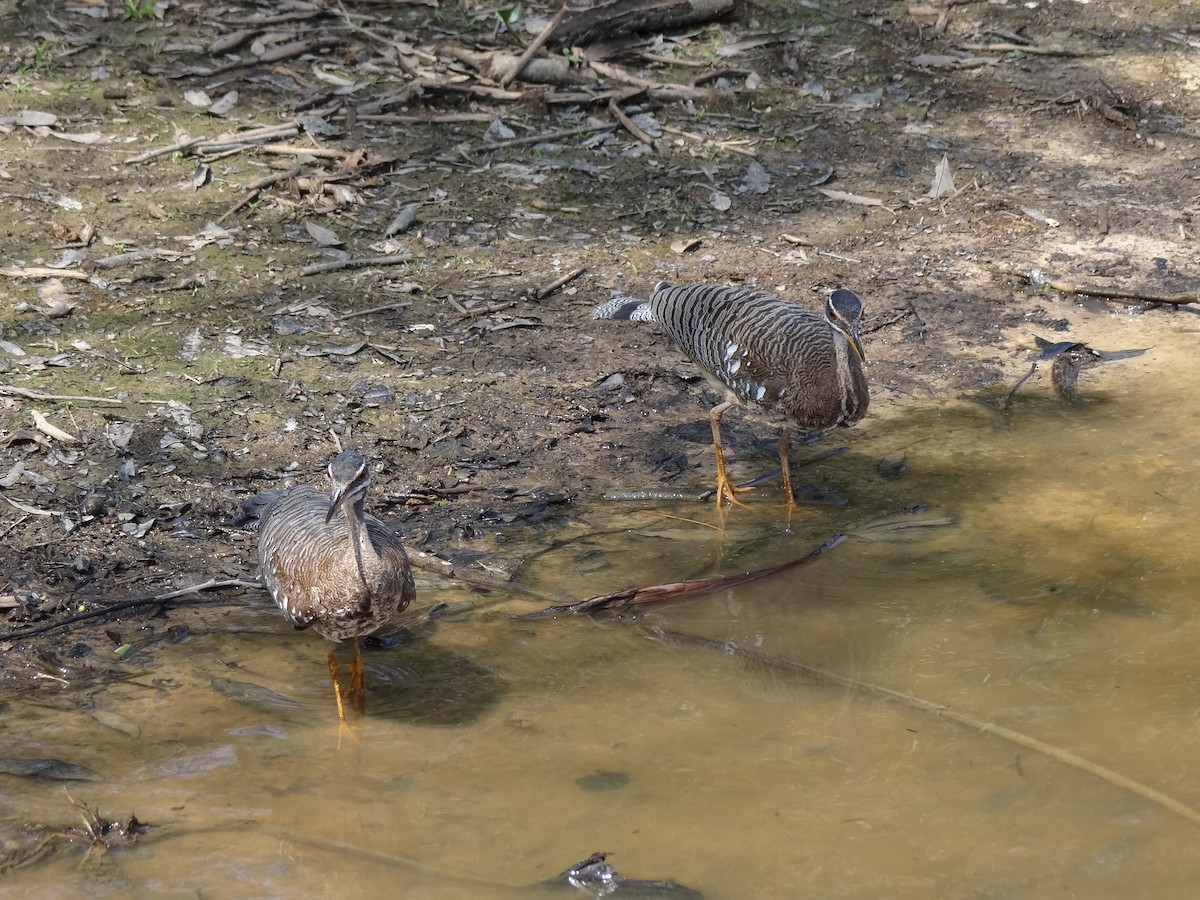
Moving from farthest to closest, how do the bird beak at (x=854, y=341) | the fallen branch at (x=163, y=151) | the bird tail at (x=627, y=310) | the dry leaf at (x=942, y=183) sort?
the dry leaf at (x=942, y=183)
the fallen branch at (x=163, y=151)
the bird tail at (x=627, y=310)
the bird beak at (x=854, y=341)

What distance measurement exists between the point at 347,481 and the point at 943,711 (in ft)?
8.15

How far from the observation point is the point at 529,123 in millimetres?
10328

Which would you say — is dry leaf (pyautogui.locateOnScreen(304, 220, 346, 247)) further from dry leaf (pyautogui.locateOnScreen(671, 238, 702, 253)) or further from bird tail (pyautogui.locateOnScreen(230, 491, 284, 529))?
bird tail (pyautogui.locateOnScreen(230, 491, 284, 529))

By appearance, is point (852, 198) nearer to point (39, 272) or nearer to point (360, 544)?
point (39, 272)

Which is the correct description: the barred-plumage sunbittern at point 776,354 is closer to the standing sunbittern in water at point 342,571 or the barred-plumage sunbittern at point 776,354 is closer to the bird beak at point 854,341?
the bird beak at point 854,341

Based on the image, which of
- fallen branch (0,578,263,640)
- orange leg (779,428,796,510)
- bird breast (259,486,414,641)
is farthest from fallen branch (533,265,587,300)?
bird breast (259,486,414,641)

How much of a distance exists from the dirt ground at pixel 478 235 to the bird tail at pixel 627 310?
0.97 ft

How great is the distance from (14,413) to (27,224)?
90.3 inches

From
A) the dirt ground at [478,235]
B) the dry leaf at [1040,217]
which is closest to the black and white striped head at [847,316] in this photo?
the dirt ground at [478,235]

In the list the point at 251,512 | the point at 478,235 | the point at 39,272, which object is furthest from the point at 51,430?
the point at 478,235

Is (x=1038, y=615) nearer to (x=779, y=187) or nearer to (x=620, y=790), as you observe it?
(x=620, y=790)

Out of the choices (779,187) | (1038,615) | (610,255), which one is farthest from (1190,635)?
(779,187)

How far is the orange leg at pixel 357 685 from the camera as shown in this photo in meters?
5.21

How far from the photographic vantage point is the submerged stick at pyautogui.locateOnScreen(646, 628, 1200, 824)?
459 centimetres
